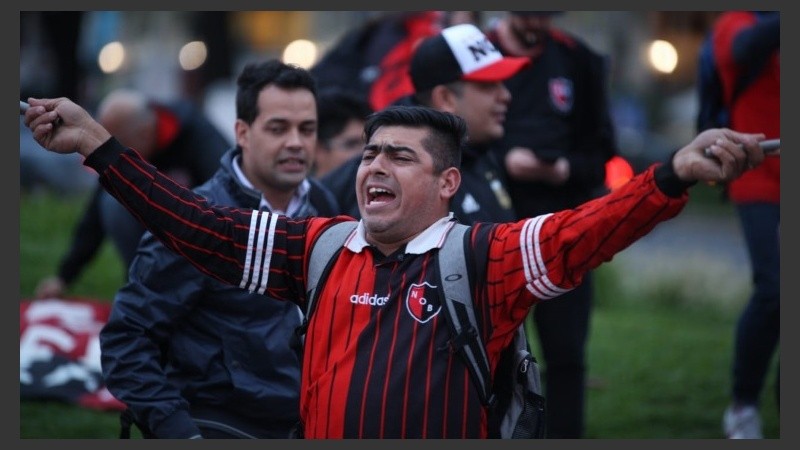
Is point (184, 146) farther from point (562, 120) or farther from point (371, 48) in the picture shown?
point (371, 48)

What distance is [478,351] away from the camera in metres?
3.80

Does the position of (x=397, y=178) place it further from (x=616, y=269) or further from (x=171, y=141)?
(x=616, y=269)

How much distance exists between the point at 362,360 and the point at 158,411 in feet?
3.28

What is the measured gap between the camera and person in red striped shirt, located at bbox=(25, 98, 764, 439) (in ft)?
12.0

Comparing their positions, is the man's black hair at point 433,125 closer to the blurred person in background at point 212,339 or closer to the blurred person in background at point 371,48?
the blurred person in background at point 212,339

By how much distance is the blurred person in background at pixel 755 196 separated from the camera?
255 inches

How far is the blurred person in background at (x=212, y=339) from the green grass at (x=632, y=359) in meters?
2.15

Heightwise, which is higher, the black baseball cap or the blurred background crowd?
the blurred background crowd

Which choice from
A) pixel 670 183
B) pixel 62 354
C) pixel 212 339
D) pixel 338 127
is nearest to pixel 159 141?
pixel 338 127

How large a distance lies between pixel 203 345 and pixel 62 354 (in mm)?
3285

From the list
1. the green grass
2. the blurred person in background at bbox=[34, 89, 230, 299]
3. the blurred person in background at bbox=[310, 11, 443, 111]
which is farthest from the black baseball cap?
the blurred person in background at bbox=[310, 11, 443, 111]

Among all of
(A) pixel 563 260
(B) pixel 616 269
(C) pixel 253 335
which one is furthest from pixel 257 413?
(B) pixel 616 269

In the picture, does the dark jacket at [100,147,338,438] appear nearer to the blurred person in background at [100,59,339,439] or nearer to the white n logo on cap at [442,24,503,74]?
the blurred person in background at [100,59,339,439]

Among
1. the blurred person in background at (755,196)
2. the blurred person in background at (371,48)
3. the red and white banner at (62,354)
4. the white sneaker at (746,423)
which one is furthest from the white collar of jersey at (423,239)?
the blurred person in background at (371,48)
